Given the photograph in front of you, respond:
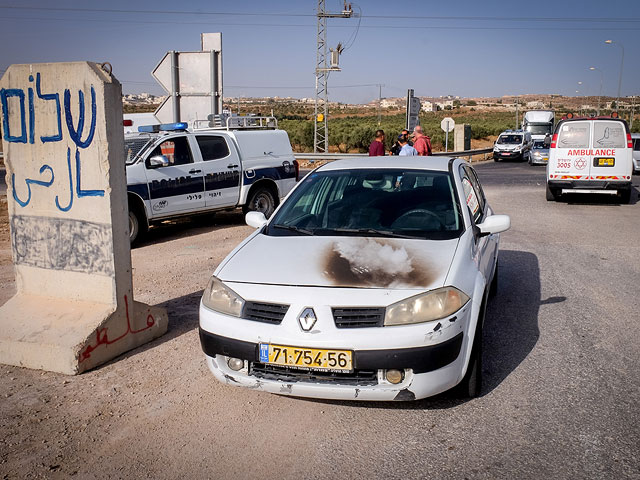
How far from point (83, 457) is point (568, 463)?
8.58 ft

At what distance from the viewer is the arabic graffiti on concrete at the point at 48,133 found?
16.1 feet

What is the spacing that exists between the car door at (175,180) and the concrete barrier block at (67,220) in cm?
494

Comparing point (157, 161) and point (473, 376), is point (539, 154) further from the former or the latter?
point (473, 376)

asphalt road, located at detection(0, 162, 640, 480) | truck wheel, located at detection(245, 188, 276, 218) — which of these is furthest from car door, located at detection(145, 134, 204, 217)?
asphalt road, located at detection(0, 162, 640, 480)

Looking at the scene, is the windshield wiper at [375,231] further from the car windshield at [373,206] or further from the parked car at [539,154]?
the parked car at [539,154]

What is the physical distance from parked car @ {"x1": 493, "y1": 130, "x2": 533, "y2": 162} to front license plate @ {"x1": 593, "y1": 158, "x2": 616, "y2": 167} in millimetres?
20134

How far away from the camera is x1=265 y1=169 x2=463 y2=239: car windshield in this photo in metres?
4.77

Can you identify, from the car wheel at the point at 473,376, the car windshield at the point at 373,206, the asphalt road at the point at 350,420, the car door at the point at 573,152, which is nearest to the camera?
the asphalt road at the point at 350,420

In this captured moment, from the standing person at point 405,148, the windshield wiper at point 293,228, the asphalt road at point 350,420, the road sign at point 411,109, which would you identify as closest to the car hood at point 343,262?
the windshield wiper at point 293,228

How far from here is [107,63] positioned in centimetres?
498

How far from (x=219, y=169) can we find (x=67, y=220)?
6.34 meters

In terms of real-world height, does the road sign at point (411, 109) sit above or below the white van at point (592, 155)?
above

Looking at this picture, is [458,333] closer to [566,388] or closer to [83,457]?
[566,388]

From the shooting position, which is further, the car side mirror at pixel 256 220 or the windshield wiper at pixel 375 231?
the car side mirror at pixel 256 220
